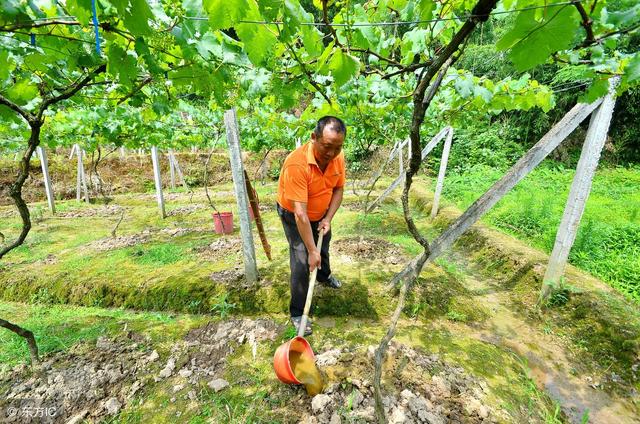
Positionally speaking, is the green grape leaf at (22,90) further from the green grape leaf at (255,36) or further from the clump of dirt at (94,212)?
the clump of dirt at (94,212)

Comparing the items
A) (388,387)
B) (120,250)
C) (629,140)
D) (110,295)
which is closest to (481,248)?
(388,387)

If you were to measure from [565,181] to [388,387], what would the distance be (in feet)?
33.9

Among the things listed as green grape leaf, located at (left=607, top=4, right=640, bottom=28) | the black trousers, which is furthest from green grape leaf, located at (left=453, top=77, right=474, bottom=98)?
the black trousers

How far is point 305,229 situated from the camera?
93.9 inches

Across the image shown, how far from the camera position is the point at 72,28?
1457mm

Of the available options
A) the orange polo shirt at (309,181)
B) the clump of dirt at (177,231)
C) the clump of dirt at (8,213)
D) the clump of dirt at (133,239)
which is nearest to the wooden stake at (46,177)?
the clump of dirt at (8,213)

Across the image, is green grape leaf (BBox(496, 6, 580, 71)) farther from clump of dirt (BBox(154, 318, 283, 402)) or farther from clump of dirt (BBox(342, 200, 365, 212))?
clump of dirt (BBox(342, 200, 365, 212))

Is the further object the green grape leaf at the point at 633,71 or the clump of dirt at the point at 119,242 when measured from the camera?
the clump of dirt at the point at 119,242

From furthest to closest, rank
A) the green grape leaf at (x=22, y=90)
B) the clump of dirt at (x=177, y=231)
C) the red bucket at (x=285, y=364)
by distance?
the clump of dirt at (x=177, y=231) → the red bucket at (x=285, y=364) → the green grape leaf at (x=22, y=90)

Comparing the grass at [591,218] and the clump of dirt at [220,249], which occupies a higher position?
the grass at [591,218]

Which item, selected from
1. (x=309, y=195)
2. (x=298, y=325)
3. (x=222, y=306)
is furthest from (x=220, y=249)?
(x=309, y=195)

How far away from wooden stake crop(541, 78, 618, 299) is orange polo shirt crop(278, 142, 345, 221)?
230 cm

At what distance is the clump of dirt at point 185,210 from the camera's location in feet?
26.2

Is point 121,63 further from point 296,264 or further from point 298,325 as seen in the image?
point 298,325
